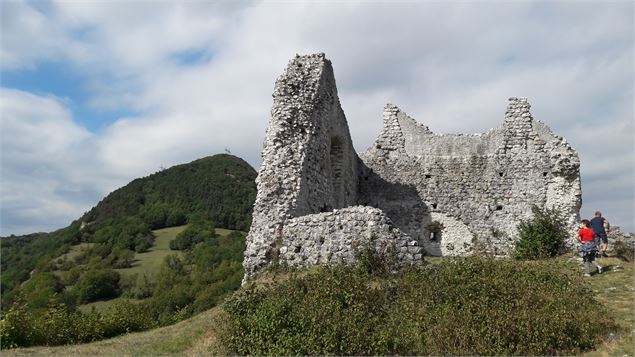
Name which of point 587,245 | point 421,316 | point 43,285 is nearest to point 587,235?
point 587,245

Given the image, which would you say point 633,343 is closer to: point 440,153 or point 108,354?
point 108,354

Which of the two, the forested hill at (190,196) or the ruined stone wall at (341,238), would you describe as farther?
the forested hill at (190,196)

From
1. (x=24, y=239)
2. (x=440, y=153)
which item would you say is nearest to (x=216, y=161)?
(x=24, y=239)

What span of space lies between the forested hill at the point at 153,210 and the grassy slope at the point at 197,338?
49733 mm

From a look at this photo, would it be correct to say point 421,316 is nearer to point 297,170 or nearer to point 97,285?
point 297,170

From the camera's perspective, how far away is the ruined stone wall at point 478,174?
58.7 ft

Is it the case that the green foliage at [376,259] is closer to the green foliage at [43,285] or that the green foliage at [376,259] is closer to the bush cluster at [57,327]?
the bush cluster at [57,327]

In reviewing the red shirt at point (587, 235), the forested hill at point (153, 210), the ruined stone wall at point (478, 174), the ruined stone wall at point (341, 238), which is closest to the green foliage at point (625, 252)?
the ruined stone wall at point (478, 174)

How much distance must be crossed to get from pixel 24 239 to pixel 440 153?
9743cm

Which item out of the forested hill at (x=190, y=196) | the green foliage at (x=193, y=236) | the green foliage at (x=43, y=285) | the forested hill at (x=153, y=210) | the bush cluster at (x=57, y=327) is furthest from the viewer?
the forested hill at (x=190, y=196)

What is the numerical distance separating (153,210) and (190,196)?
511 centimetres

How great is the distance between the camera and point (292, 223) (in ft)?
39.1

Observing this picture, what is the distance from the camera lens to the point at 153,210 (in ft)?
217

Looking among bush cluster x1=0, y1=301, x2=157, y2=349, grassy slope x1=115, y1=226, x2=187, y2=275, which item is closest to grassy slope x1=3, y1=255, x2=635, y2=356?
bush cluster x1=0, y1=301, x2=157, y2=349
